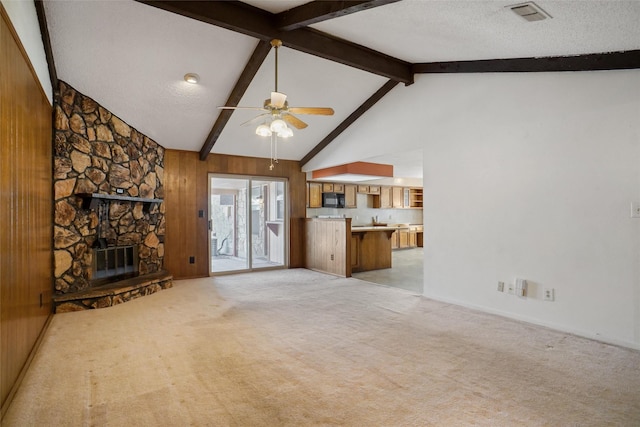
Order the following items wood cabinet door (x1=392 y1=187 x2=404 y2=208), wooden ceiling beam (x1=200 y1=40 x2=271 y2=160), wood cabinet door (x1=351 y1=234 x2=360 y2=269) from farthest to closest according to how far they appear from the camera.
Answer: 1. wood cabinet door (x1=392 y1=187 x2=404 y2=208)
2. wood cabinet door (x1=351 y1=234 x2=360 y2=269)
3. wooden ceiling beam (x1=200 y1=40 x2=271 y2=160)

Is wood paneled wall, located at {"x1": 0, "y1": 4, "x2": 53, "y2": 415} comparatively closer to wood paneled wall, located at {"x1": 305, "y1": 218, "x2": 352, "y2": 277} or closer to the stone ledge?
the stone ledge

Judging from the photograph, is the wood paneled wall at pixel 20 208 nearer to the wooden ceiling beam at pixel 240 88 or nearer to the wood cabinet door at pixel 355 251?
the wooden ceiling beam at pixel 240 88

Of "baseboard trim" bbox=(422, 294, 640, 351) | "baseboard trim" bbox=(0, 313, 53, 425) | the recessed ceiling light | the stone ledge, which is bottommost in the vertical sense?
"baseboard trim" bbox=(422, 294, 640, 351)

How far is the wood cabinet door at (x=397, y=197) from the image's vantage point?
34.3 feet

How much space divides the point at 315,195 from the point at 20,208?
5900 mm

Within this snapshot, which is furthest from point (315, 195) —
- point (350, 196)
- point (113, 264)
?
point (113, 264)

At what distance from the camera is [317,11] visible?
317 cm

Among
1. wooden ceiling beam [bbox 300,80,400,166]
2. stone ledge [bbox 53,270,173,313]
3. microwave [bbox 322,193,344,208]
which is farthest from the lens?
microwave [bbox 322,193,344,208]

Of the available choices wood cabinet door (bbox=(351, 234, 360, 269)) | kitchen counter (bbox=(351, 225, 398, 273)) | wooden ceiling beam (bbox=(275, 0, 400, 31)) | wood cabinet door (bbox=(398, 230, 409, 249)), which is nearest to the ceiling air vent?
wooden ceiling beam (bbox=(275, 0, 400, 31))

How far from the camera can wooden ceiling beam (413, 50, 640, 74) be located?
2975mm

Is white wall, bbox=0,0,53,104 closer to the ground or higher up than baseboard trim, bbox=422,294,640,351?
higher up

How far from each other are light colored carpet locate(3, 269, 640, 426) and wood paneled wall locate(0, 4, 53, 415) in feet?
0.94

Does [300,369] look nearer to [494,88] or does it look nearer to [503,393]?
[503,393]

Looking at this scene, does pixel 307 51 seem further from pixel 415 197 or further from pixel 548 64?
pixel 415 197
